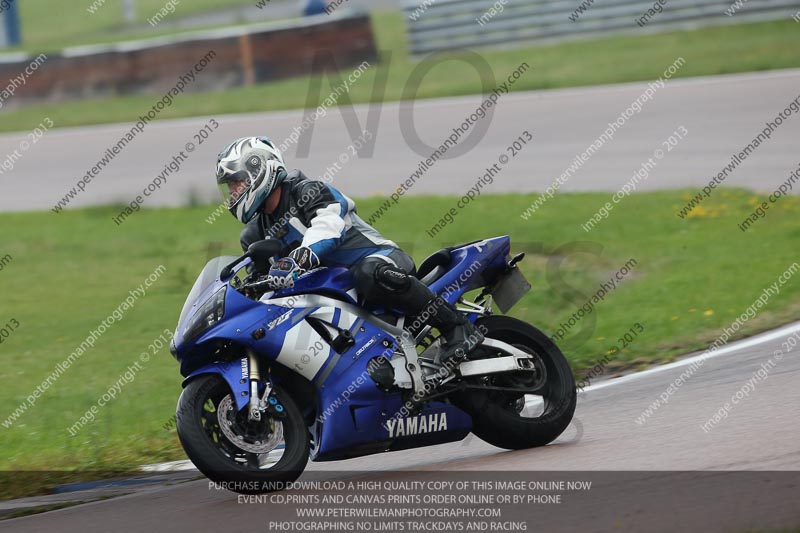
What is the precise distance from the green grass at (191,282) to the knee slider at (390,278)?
228cm

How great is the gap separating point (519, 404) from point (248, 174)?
206 cm

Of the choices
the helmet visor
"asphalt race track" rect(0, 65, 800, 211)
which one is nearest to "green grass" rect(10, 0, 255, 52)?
"asphalt race track" rect(0, 65, 800, 211)

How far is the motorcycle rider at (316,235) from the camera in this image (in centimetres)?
654

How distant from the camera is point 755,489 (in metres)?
5.55

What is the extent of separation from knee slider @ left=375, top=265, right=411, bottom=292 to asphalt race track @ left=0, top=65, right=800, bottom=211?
8.93 m

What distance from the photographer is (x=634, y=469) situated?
619cm

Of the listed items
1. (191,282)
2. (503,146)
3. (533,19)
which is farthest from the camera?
Result: (533,19)

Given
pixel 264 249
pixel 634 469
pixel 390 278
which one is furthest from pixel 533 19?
pixel 634 469

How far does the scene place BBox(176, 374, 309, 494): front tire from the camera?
607 centimetres

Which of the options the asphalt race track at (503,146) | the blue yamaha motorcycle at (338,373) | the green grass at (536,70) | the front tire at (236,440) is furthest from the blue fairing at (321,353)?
the green grass at (536,70)

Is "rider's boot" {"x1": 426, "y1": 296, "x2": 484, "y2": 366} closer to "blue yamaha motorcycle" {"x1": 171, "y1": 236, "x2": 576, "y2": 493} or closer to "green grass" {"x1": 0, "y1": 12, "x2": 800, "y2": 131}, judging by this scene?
"blue yamaha motorcycle" {"x1": 171, "y1": 236, "x2": 576, "y2": 493}

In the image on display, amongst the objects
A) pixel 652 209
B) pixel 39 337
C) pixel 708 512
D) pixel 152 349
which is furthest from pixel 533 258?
pixel 708 512

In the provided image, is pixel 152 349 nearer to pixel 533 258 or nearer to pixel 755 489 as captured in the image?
pixel 533 258

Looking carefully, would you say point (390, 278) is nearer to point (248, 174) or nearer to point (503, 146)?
point (248, 174)
